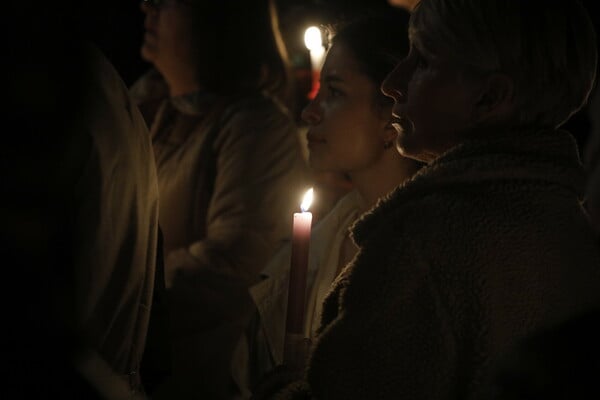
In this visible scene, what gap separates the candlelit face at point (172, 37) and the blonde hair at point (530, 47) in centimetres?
243

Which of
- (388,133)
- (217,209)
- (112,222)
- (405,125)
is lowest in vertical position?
(217,209)

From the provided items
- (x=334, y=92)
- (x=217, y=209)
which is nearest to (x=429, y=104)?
(x=334, y=92)

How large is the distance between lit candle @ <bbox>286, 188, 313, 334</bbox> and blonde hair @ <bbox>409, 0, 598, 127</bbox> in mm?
470

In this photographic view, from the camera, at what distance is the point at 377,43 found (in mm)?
3154

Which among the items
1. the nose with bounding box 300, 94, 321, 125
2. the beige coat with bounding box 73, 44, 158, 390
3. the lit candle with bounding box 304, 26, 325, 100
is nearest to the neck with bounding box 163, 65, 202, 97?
the lit candle with bounding box 304, 26, 325, 100

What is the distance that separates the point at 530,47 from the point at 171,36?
8.57ft

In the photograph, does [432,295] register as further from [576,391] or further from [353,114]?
[353,114]

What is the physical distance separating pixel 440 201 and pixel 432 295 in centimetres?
19

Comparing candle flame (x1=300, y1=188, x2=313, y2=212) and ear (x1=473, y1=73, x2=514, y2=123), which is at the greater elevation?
ear (x1=473, y1=73, x2=514, y2=123)

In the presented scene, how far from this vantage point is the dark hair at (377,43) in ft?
10.2

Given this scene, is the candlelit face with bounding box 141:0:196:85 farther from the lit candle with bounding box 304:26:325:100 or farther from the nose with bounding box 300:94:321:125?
the nose with bounding box 300:94:321:125

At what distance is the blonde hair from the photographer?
2.12 metres

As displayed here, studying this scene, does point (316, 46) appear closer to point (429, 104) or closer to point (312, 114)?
point (312, 114)

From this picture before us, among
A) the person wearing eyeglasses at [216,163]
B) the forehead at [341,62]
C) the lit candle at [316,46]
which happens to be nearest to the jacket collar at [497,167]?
the forehead at [341,62]
